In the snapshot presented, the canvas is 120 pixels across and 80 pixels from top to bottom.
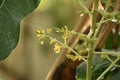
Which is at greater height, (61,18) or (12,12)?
(12,12)

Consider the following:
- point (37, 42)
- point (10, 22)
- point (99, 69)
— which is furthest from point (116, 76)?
point (37, 42)

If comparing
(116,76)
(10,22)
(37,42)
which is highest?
(10,22)

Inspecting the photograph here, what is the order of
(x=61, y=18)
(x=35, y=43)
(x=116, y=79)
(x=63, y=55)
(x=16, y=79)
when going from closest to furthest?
(x=116, y=79) < (x=63, y=55) < (x=16, y=79) < (x=61, y=18) < (x=35, y=43)

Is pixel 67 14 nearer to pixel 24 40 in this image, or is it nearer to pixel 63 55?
pixel 24 40

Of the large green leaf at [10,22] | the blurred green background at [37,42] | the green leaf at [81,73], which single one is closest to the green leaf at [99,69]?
the green leaf at [81,73]

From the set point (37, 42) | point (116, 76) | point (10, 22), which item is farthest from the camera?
point (37, 42)

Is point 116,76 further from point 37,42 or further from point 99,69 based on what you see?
point 37,42

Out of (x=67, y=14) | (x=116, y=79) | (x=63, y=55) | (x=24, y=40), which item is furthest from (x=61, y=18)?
(x=116, y=79)
